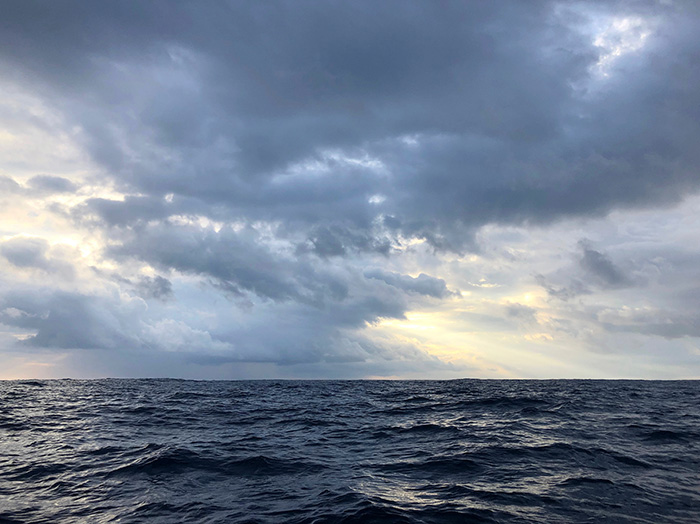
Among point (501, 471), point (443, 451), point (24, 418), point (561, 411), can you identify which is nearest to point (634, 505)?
point (501, 471)

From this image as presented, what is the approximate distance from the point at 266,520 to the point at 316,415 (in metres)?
22.5

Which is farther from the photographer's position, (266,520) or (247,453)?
(247,453)

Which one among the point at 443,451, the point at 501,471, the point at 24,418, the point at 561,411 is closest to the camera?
the point at 501,471

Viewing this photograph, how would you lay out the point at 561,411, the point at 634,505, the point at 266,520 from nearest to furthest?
the point at 266,520 → the point at 634,505 → the point at 561,411

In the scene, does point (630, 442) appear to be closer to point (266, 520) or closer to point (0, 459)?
point (266, 520)

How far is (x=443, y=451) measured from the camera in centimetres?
1791

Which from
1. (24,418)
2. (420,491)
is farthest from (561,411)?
(24,418)

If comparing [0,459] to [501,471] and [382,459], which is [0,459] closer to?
[382,459]

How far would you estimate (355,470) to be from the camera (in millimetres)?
Answer: 15398

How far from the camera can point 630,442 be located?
63.4ft

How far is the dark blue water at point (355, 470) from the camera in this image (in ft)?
36.0

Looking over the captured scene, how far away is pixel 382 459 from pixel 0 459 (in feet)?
50.9

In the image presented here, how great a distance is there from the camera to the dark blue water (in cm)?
1098

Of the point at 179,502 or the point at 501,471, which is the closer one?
the point at 179,502
